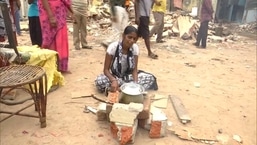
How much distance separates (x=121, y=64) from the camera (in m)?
3.90

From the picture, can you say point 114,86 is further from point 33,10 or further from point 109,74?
point 33,10

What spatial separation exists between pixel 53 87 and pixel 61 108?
64 centimetres

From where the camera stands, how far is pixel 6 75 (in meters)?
2.78

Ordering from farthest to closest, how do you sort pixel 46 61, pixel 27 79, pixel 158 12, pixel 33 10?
pixel 158 12 → pixel 33 10 → pixel 46 61 → pixel 27 79

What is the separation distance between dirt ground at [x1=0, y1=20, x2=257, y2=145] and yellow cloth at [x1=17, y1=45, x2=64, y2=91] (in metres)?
0.17

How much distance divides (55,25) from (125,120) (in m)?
2.02

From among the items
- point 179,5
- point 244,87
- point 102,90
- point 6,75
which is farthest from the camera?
point 179,5

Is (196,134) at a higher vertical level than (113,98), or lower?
lower

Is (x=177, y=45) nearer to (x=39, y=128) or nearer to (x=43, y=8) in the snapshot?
(x=43, y=8)

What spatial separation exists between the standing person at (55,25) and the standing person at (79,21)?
1448 mm

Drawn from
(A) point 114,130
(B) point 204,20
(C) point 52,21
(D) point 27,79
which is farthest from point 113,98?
(B) point 204,20

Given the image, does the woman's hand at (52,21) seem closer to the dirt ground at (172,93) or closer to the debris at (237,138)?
the dirt ground at (172,93)

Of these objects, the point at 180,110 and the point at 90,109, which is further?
the point at 180,110

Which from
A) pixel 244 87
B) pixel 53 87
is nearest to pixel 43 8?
pixel 53 87
